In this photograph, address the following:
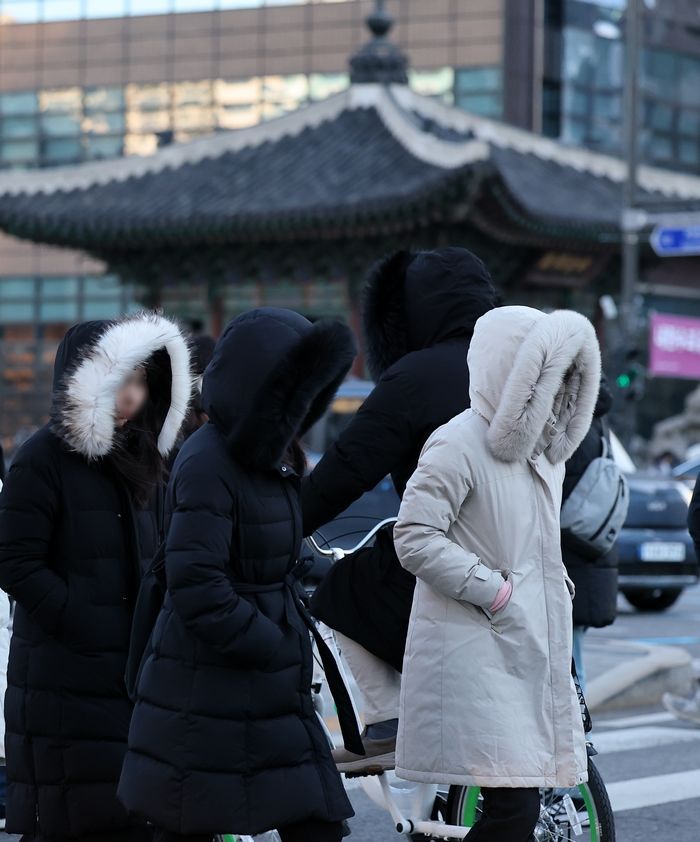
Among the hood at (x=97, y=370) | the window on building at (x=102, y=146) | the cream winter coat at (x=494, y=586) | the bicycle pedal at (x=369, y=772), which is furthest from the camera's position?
the window on building at (x=102, y=146)

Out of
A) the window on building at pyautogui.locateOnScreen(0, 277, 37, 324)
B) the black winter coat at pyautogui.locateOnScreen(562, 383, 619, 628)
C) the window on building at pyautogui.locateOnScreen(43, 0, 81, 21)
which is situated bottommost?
the window on building at pyautogui.locateOnScreen(0, 277, 37, 324)

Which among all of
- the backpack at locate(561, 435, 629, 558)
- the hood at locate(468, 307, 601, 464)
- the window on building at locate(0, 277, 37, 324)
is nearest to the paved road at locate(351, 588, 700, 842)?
the backpack at locate(561, 435, 629, 558)

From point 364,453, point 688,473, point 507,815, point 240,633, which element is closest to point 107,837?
point 240,633

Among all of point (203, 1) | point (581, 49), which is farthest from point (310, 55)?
point (581, 49)

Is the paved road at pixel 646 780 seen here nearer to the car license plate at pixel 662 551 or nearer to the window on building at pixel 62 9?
the car license plate at pixel 662 551

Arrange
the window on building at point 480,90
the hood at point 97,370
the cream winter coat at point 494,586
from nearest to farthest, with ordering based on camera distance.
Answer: the cream winter coat at point 494,586, the hood at point 97,370, the window on building at point 480,90

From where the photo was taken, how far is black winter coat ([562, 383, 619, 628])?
6.73 meters

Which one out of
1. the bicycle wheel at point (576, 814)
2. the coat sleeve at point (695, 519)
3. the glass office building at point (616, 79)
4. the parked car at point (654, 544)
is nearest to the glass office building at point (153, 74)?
the glass office building at point (616, 79)

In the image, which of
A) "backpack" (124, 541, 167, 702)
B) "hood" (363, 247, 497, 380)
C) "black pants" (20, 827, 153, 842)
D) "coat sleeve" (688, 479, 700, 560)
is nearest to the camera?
"backpack" (124, 541, 167, 702)

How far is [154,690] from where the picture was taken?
4184mm

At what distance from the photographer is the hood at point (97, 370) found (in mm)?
4770

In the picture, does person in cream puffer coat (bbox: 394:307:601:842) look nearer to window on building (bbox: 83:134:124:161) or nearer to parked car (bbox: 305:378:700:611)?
parked car (bbox: 305:378:700:611)

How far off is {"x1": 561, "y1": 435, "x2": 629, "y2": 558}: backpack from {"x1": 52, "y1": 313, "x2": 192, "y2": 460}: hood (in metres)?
2.21

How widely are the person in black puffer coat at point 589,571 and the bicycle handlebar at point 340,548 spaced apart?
1460 millimetres
